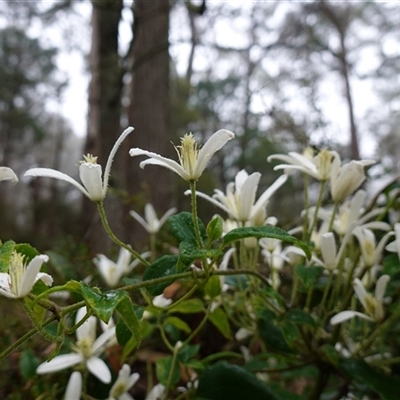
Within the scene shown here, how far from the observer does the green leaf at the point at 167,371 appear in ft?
1.54

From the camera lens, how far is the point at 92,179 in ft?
1.11

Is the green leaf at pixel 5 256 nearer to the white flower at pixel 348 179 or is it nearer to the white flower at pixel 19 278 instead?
the white flower at pixel 19 278

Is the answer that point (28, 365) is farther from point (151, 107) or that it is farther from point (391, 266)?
point (151, 107)

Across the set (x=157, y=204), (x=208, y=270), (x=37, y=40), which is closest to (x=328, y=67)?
(x=157, y=204)

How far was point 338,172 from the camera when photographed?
0.49m

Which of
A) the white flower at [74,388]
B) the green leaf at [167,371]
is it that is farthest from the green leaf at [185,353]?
the white flower at [74,388]

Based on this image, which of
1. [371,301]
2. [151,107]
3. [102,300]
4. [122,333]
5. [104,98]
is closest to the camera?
[102,300]

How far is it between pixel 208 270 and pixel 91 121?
5.16 ft

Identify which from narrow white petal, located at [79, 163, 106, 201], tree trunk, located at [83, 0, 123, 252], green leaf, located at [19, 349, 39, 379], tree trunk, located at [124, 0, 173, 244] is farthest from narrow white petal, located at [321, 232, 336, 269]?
tree trunk, located at [124, 0, 173, 244]

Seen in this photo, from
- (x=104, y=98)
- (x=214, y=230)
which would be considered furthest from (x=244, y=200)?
(x=104, y=98)

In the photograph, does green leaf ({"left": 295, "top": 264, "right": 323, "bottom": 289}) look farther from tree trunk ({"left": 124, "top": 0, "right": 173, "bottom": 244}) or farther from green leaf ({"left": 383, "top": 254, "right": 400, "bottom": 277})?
tree trunk ({"left": 124, "top": 0, "right": 173, "bottom": 244})

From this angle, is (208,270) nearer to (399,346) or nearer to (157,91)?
(399,346)

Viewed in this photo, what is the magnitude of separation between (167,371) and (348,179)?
0.28m

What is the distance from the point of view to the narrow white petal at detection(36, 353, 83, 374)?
0.50 metres
